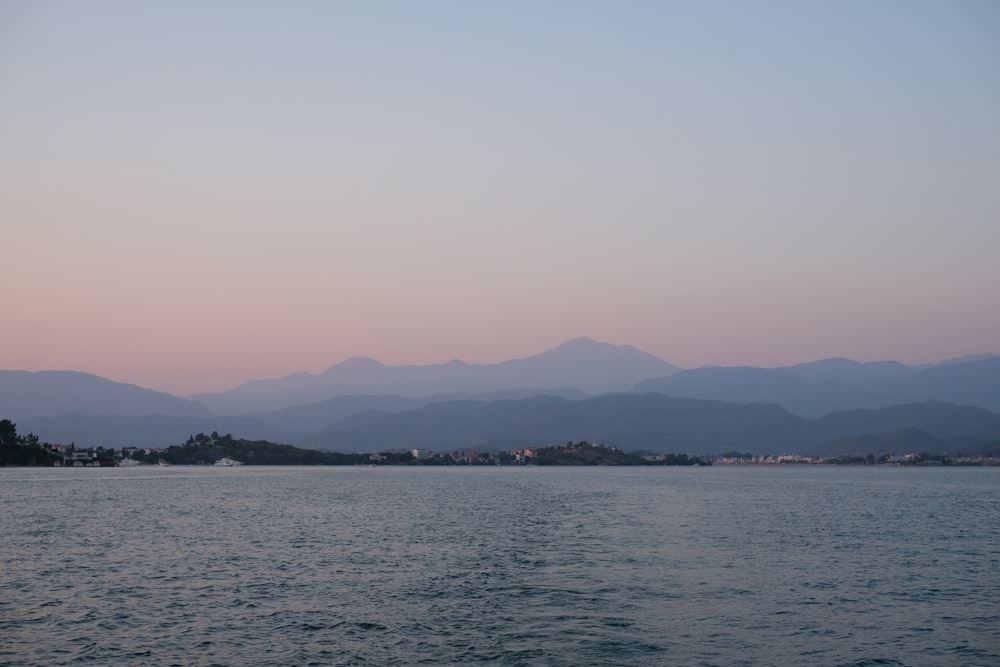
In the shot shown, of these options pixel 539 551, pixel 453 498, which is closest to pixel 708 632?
pixel 539 551

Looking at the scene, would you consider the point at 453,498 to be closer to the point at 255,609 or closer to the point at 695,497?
the point at 695,497

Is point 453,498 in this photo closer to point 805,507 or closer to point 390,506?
point 390,506

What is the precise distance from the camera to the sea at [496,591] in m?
30.9

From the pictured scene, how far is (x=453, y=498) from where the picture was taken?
11650 cm

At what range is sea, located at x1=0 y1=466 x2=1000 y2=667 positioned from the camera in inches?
1217

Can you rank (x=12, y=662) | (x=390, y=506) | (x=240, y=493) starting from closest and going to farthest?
1. (x=12, y=662)
2. (x=390, y=506)
3. (x=240, y=493)

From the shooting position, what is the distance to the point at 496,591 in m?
42.0

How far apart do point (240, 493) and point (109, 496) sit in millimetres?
18251

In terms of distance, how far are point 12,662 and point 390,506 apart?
72.2 meters

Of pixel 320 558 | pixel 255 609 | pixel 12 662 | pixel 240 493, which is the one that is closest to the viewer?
pixel 12 662

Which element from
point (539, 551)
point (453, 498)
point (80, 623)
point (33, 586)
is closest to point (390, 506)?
point (453, 498)

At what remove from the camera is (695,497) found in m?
118

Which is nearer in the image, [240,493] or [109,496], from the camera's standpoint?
[109,496]

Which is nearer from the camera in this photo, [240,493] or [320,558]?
[320,558]
